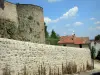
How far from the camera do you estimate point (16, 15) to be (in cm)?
2283

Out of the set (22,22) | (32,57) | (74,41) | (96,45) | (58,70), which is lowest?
(58,70)

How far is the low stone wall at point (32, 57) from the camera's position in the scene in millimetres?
12633

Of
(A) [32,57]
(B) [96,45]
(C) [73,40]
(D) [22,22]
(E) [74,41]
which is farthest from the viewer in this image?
(C) [73,40]

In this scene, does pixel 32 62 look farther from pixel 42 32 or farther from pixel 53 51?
pixel 42 32

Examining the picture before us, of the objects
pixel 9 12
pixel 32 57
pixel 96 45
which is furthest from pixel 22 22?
pixel 96 45

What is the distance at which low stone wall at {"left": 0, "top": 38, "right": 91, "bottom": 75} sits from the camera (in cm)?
1263

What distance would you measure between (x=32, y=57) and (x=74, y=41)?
30.2 m

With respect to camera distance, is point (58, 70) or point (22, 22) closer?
point (58, 70)

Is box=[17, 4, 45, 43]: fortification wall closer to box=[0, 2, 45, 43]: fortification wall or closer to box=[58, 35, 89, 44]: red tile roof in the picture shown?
box=[0, 2, 45, 43]: fortification wall

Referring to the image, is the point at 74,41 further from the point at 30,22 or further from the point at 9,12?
the point at 9,12

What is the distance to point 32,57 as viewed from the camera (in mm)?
15102

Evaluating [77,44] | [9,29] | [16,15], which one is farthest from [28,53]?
[77,44]

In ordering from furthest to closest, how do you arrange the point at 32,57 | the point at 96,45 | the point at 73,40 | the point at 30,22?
the point at 73,40 → the point at 96,45 → the point at 30,22 → the point at 32,57

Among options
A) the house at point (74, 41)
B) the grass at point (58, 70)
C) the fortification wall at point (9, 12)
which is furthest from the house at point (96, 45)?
the fortification wall at point (9, 12)
